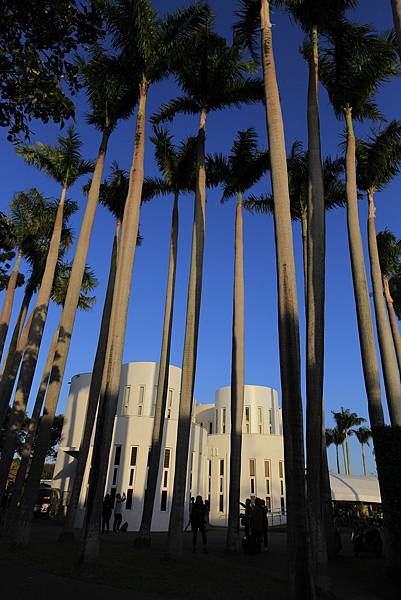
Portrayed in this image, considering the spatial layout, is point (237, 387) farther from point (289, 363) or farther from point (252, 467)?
point (252, 467)


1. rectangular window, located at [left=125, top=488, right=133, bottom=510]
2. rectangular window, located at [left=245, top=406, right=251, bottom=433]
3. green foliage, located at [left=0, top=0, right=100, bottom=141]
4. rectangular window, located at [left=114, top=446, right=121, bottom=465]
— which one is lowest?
rectangular window, located at [left=125, top=488, right=133, bottom=510]

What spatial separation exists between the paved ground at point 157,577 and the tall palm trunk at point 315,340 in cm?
136

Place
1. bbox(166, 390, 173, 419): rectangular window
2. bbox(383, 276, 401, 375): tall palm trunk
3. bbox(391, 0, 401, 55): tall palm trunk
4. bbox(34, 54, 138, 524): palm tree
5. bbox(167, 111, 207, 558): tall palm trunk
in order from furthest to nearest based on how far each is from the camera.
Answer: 1. bbox(166, 390, 173, 419): rectangular window
2. bbox(383, 276, 401, 375): tall palm trunk
3. bbox(34, 54, 138, 524): palm tree
4. bbox(167, 111, 207, 558): tall palm trunk
5. bbox(391, 0, 401, 55): tall palm trunk

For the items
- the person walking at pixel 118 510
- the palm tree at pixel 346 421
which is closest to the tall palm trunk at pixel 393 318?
the person walking at pixel 118 510

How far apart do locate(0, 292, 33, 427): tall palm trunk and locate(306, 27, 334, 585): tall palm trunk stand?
15320 millimetres

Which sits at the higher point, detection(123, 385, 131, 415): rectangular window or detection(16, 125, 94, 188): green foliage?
detection(16, 125, 94, 188): green foliage

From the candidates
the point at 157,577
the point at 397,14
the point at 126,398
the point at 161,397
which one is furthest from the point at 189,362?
the point at 126,398

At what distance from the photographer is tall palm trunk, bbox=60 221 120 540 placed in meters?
13.6

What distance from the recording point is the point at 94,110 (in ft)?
56.4

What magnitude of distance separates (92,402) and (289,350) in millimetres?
11463

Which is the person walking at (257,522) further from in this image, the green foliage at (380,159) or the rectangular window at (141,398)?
the rectangular window at (141,398)

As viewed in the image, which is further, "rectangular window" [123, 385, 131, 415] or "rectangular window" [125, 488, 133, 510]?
"rectangular window" [123, 385, 131, 415]

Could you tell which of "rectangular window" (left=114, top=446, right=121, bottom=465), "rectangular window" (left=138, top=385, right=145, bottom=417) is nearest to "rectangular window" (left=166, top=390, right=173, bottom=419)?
"rectangular window" (left=138, top=385, right=145, bottom=417)

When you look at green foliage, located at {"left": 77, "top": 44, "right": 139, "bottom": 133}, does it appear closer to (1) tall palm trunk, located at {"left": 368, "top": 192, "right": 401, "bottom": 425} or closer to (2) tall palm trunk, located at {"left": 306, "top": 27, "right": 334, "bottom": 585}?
(2) tall palm trunk, located at {"left": 306, "top": 27, "right": 334, "bottom": 585}
